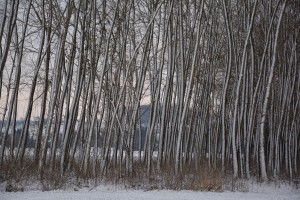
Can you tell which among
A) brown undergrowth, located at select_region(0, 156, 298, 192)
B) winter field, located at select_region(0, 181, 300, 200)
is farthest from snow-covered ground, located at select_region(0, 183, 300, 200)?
brown undergrowth, located at select_region(0, 156, 298, 192)

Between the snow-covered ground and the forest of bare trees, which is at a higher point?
the forest of bare trees

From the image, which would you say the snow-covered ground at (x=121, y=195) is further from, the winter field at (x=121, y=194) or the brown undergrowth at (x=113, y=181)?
the brown undergrowth at (x=113, y=181)

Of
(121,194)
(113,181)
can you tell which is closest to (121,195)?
(121,194)

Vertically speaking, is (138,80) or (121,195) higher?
(138,80)

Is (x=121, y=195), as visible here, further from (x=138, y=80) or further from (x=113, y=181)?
(x=138, y=80)

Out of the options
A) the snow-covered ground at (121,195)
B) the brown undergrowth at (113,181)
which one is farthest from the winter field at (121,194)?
the brown undergrowth at (113,181)

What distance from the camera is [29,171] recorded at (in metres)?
5.66

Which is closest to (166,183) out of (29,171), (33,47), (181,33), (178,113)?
(178,113)

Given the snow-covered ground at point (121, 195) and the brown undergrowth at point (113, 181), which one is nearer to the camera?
the snow-covered ground at point (121, 195)

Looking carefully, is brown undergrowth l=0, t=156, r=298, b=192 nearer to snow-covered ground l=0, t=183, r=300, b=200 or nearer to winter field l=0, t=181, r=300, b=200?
winter field l=0, t=181, r=300, b=200

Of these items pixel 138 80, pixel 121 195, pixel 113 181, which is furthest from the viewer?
pixel 138 80

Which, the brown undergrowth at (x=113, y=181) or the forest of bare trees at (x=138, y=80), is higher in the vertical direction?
the forest of bare trees at (x=138, y=80)

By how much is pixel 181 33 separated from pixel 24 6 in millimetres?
3596

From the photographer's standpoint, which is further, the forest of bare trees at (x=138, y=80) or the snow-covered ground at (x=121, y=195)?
the forest of bare trees at (x=138, y=80)
